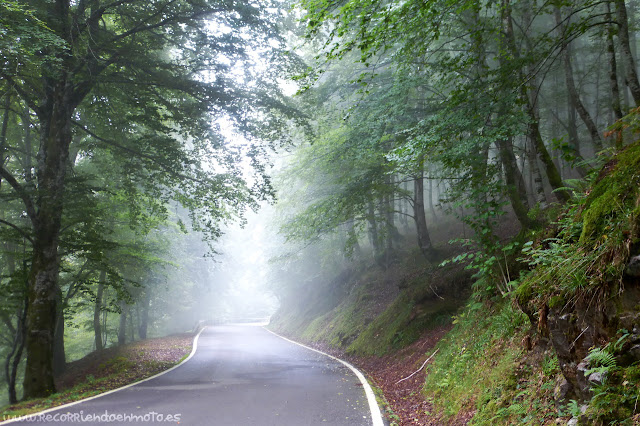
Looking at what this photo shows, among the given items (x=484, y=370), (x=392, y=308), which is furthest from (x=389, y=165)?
(x=484, y=370)

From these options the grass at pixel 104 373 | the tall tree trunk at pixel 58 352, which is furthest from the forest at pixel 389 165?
the tall tree trunk at pixel 58 352

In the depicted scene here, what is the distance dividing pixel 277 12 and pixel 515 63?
855cm

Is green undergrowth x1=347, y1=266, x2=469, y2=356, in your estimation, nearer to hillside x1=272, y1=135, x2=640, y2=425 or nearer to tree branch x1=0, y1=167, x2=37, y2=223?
hillside x1=272, y1=135, x2=640, y2=425

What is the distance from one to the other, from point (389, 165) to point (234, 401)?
288 inches

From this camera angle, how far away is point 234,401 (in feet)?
23.0

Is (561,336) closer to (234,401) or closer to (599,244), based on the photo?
(599,244)

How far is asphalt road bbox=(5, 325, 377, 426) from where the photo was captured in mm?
5875

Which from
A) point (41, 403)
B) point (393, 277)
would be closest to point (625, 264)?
point (41, 403)

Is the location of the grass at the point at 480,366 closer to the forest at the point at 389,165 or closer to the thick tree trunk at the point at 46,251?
the forest at the point at 389,165

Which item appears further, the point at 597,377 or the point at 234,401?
the point at 234,401

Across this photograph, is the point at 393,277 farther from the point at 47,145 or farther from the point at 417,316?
the point at 47,145

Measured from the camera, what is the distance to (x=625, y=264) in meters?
3.36

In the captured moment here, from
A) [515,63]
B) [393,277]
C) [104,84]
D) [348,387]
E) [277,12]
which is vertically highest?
[277,12]

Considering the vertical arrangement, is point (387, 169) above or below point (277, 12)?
below
